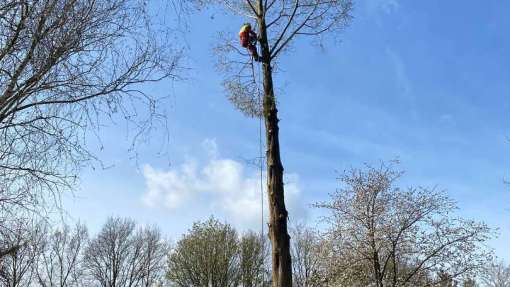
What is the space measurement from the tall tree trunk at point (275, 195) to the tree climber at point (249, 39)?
154 mm

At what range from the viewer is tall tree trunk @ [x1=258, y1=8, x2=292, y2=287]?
19.0ft

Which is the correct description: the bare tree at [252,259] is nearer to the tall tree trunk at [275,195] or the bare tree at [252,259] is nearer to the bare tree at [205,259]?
the bare tree at [205,259]

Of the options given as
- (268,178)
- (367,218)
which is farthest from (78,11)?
(367,218)

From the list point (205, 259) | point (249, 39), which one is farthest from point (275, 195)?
point (205, 259)

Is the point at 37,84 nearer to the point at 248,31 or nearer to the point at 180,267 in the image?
the point at 248,31

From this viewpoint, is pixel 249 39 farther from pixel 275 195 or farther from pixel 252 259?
pixel 252 259

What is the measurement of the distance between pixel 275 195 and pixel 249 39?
2.40 meters

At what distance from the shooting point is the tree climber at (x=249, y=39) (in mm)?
7066

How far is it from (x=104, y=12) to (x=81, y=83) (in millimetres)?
598

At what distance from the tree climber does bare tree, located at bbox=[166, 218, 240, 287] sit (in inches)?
989

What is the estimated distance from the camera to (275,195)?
239 inches

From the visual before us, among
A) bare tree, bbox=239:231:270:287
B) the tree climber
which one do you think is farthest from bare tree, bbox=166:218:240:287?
the tree climber

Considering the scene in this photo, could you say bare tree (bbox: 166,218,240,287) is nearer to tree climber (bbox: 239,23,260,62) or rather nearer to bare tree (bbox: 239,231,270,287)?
bare tree (bbox: 239,231,270,287)

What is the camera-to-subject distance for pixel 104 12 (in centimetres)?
396
